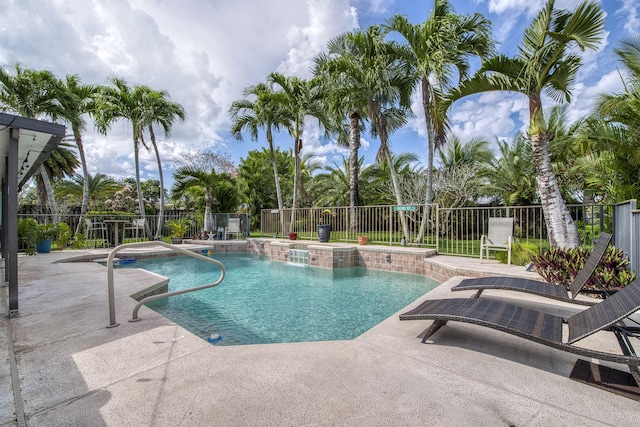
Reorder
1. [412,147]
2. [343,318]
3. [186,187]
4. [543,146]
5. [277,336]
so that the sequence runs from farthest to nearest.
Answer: [412,147] → [186,187] → [543,146] → [343,318] → [277,336]

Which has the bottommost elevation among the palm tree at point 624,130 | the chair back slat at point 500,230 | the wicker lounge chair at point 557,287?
the wicker lounge chair at point 557,287

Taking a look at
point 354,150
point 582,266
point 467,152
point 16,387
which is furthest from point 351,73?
point 16,387

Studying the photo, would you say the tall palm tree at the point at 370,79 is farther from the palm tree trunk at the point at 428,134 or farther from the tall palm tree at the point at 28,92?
the tall palm tree at the point at 28,92

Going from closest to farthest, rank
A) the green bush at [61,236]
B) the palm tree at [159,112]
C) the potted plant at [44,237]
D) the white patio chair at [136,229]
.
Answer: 1. the potted plant at [44,237]
2. the green bush at [61,236]
3. the white patio chair at [136,229]
4. the palm tree at [159,112]

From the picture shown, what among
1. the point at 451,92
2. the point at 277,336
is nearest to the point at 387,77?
the point at 451,92

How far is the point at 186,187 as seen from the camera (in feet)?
48.0

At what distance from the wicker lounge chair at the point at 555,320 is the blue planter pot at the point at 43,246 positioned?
38.5ft

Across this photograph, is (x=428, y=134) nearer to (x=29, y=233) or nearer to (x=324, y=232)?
(x=324, y=232)

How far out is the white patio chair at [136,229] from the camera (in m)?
12.7

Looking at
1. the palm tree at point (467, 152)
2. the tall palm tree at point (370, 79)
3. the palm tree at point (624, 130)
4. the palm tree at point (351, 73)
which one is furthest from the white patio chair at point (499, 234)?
the palm tree at point (467, 152)

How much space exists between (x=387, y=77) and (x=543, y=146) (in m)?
6.08

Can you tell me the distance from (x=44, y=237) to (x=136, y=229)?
4.07 m

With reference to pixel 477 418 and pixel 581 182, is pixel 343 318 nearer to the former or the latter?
pixel 477 418

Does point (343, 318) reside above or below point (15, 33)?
below
